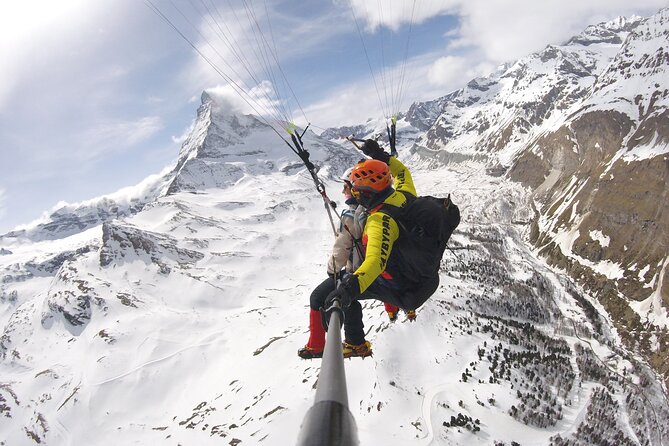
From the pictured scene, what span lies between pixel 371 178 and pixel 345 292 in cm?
341

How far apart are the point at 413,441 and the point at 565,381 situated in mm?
52371

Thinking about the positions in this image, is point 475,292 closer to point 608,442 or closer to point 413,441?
point 608,442

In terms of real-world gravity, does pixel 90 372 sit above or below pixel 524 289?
below

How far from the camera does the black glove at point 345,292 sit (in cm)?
664

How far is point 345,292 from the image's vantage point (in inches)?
273

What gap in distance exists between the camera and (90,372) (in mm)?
193500

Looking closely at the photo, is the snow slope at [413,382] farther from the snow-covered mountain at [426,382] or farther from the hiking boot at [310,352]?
the hiking boot at [310,352]

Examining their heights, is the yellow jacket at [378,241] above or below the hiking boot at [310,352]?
above

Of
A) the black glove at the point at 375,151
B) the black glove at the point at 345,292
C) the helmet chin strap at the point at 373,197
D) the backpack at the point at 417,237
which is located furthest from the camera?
the black glove at the point at 375,151

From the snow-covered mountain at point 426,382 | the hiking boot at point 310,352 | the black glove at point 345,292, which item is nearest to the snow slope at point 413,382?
the snow-covered mountain at point 426,382

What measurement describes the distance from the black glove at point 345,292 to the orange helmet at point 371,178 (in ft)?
9.03

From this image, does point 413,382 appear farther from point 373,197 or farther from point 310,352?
point 373,197

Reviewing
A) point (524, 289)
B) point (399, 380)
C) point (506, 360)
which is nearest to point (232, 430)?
point (399, 380)

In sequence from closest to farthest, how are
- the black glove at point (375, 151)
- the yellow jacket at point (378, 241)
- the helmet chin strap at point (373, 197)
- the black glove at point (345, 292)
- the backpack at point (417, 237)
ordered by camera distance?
the black glove at point (345, 292), the yellow jacket at point (378, 241), the backpack at point (417, 237), the helmet chin strap at point (373, 197), the black glove at point (375, 151)
